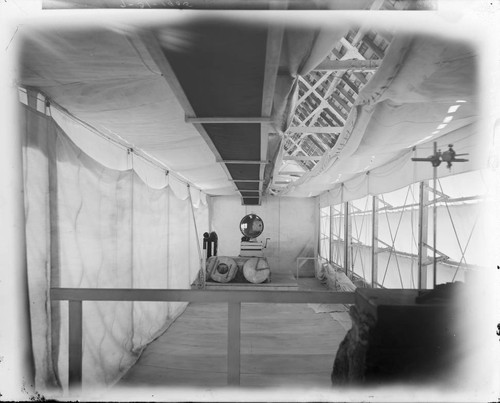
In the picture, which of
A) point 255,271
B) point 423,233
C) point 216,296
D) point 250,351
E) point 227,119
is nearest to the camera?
point 216,296

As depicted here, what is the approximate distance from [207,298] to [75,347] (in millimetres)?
928

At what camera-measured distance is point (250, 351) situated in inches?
182

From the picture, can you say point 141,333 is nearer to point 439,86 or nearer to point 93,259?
point 93,259

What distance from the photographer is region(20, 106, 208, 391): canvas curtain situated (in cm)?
217

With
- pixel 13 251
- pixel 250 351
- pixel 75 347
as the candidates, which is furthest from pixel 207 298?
pixel 250 351

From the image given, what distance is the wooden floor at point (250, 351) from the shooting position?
3758 millimetres

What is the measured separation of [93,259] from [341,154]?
2699mm

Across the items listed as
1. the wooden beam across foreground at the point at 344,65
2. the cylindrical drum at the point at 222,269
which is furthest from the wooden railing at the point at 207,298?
the cylindrical drum at the point at 222,269

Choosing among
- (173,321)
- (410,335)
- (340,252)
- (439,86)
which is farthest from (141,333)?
(340,252)

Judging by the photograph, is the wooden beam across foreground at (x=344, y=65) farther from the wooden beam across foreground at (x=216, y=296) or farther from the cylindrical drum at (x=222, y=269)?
the cylindrical drum at (x=222, y=269)

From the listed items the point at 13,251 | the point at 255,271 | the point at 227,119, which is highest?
the point at 227,119

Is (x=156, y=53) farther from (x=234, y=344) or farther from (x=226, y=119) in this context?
(x=234, y=344)

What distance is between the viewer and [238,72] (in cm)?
150

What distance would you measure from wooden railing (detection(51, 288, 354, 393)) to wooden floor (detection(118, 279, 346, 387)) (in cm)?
175
